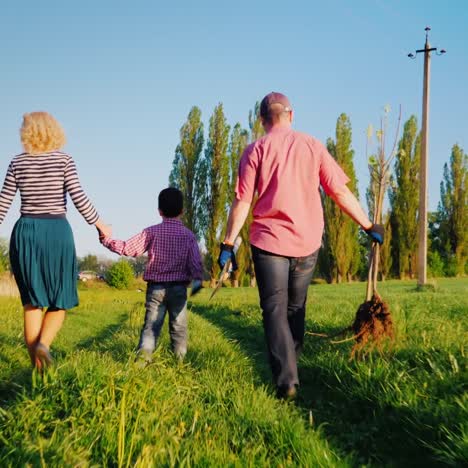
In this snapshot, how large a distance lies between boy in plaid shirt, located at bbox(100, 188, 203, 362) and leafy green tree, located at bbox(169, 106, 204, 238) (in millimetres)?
29585

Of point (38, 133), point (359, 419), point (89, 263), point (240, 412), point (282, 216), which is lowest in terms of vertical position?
point (89, 263)

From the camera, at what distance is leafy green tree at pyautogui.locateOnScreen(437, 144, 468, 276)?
4394 centimetres

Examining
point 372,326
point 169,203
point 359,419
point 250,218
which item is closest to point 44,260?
point 169,203

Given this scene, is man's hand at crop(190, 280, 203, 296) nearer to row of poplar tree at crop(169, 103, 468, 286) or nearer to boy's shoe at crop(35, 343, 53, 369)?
boy's shoe at crop(35, 343, 53, 369)

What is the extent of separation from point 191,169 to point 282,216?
3220 cm

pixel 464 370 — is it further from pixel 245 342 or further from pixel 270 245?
pixel 245 342

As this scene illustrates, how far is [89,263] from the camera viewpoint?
3120 inches

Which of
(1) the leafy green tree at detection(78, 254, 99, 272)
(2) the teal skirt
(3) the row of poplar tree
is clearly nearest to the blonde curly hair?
(2) the teal skirt

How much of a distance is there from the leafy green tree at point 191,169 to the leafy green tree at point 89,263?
45.2 metres

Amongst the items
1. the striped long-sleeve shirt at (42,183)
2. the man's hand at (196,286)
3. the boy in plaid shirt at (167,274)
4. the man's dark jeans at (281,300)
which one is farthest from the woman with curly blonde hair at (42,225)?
the man's dark jeans at (281,300)

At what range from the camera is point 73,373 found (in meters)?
3.21

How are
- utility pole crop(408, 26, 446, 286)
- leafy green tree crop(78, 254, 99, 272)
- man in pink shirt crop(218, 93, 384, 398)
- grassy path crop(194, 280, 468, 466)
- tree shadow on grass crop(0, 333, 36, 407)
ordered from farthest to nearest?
1. leafy green tree crop(78, 254, 99, 272)
2. utility pole crop(408, 26, 446, 286)
3. man in pink shirt crop(218, 93, 384, 398)
4. tree shadow on grass crop(0, 333, 36, 407)
5. grassy path crop(194, 280, 468, 466)

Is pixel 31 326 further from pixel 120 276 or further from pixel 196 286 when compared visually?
pixel 120 276

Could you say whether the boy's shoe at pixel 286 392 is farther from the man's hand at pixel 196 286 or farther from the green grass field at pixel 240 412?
the man's hand at pixel 196 286
